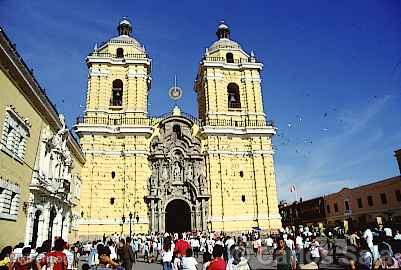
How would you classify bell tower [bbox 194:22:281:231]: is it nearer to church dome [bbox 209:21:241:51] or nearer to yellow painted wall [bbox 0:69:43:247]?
church dome [bbox 209:21:241:51]

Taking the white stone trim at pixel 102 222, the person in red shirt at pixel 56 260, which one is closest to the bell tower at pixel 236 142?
the white stone trim at pixel 102 222

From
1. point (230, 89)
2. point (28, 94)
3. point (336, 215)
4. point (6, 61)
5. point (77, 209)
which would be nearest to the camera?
point (6, 61)

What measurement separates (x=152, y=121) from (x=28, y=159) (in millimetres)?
15826

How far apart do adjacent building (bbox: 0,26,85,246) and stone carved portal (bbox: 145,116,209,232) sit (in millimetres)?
8179

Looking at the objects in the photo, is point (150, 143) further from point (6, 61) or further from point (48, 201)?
point (6, 61)

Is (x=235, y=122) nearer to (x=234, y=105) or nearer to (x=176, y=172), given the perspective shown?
(x=234, y=105)

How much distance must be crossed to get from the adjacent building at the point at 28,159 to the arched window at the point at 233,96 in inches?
645

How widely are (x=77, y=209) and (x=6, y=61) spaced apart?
15369 mm

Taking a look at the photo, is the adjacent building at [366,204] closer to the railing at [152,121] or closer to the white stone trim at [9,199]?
the railing at [152,121]

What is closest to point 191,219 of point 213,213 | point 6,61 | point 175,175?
point 213,213

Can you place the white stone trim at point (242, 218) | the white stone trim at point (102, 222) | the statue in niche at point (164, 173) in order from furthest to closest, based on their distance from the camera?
the statue in niche at point (164, 173)
the white stone trim at point (242, 218)
the white stone trim at point (102, 222)

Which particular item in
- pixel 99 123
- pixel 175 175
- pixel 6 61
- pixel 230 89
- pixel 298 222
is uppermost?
pixel 230 89

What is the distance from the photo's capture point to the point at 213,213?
89.7 feet

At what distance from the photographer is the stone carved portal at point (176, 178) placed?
88.5 feet
